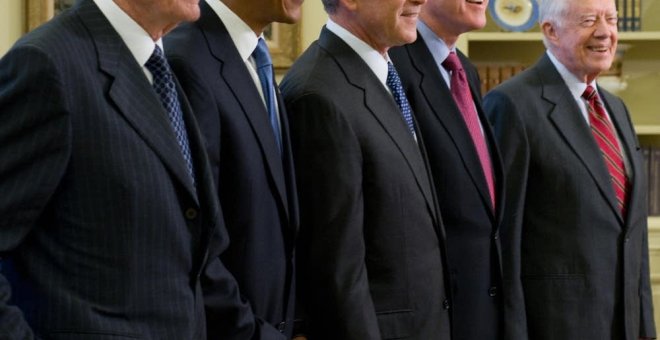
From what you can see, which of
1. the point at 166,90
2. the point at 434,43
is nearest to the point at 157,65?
the point at 166,90

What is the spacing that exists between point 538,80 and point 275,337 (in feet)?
4.20

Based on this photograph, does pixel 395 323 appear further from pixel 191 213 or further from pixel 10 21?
pixel 10 21

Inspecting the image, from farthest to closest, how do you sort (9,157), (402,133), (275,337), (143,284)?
1. (402,133)
2. (275,337)
3. (143,284)
4. (9,157)

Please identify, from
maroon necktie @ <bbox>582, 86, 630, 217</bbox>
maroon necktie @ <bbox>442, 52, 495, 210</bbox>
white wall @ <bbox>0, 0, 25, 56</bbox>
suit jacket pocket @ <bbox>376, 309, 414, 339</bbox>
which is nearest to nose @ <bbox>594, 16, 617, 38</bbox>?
maroon necktie @ <bbox>582, 86, 630, 217</bbox>

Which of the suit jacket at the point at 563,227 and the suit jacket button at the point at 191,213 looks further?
the suit jacket at the point at 563,227

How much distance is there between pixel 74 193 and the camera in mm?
1508

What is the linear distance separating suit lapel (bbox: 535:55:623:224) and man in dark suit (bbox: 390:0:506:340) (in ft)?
1.04

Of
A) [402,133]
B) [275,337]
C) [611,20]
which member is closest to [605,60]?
[611,20]

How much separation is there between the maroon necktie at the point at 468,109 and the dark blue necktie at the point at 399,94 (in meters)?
0.23

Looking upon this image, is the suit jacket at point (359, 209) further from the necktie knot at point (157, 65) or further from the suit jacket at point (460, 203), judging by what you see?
the necktie knot at point (157, 65)

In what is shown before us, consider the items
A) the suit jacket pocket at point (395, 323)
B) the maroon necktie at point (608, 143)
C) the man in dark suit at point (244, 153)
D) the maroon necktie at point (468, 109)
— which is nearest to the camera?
the man in dark suit at point (244, 153)

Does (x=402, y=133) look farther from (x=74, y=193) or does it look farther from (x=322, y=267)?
(x=74, y=193)

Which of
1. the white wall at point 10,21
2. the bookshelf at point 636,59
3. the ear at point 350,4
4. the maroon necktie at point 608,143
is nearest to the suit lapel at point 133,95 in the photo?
the ear at point 350,4

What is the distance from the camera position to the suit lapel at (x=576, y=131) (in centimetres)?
277
